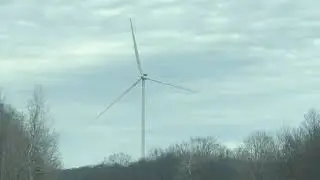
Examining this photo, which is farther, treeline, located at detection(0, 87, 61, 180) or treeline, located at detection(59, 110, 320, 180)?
treeline, located at detection(59, 110, 320, 180)

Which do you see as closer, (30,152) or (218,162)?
(30,152)

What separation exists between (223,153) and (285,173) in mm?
73278

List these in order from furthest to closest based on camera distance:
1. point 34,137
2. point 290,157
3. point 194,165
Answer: point 194,165 < point 290,157 < point 34,137

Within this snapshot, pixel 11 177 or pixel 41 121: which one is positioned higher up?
pixel 41 121

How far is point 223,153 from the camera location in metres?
172

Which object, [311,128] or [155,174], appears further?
[155,174]

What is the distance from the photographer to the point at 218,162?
162m

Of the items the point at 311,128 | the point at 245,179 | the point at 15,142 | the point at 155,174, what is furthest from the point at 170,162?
the point at 15,142

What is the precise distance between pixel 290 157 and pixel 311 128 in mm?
4738

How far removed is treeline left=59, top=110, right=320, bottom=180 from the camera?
107 m

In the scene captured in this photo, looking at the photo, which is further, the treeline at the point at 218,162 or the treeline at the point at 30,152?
the treeline at the point at 218,162

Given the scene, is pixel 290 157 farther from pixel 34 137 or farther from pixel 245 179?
pixel 245 179

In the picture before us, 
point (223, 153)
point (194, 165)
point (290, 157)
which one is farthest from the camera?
point (223, 153)

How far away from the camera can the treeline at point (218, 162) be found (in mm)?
107300
